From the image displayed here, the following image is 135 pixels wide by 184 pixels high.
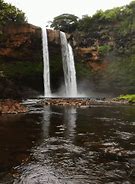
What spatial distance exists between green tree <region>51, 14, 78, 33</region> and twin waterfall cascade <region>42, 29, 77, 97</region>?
53.1 feet

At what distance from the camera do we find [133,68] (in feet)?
151

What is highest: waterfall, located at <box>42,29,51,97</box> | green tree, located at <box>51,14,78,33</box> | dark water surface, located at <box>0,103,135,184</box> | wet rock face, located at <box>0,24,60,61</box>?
green tree, located at <box>51,14,78,33</box>

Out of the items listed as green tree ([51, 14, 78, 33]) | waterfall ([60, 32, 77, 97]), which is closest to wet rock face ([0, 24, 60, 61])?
waterfall ([60, 32, 77, 97])

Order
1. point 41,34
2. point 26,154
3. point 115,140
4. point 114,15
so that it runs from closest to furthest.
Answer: point 26,154
point 115,140
point 41,34
point 114,15

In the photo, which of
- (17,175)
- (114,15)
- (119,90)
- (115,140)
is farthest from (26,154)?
(114,15)

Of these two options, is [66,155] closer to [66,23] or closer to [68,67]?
[68,67]

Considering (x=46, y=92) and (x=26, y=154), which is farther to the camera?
(x=46, y=92)

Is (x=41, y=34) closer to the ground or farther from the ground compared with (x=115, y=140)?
farther from the ground

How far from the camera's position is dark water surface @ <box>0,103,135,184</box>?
624 cm

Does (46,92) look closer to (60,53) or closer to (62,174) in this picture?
(60,53)

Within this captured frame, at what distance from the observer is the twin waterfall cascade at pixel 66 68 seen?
4328 centimetres

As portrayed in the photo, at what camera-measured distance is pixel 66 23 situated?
62781 millimetres

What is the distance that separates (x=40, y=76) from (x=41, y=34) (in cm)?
618

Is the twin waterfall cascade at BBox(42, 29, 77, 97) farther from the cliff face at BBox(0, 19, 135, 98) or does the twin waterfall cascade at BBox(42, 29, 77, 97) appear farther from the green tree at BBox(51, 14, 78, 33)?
the green tree at BBox(51, 14, 78, 33)
